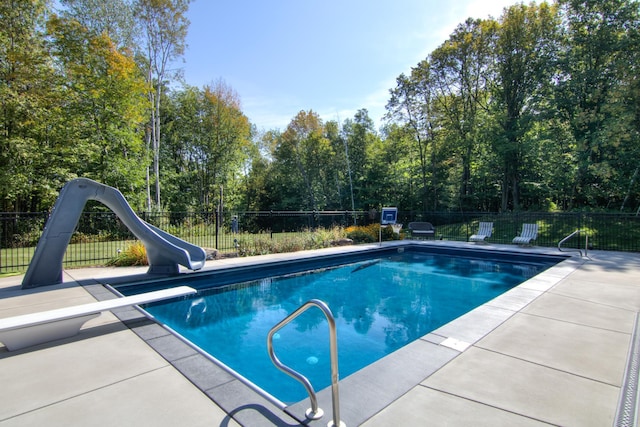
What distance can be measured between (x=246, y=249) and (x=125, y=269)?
314cm

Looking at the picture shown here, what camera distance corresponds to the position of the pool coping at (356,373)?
76.7 inches

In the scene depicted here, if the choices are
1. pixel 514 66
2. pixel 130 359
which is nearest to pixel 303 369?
pixel 130 359

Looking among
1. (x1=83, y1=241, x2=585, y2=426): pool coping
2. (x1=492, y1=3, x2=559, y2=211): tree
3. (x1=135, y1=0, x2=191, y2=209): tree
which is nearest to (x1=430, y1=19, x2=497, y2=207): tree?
(x1=492, y1=3, x2=559, y2=211): tree

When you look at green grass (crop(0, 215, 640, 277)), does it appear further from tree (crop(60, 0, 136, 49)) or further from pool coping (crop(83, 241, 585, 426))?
tree (crop(60, 0, 136, 49))

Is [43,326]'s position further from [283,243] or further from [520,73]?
[520,73]

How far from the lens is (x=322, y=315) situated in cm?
521

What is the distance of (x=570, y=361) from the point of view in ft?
8.59

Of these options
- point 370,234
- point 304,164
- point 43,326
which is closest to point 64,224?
point 43,326

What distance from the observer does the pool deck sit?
1893 mm

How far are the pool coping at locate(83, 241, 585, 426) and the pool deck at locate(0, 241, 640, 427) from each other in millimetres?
11

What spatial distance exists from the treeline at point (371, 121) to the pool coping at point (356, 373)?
11.8 metres

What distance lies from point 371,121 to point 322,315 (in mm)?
20385

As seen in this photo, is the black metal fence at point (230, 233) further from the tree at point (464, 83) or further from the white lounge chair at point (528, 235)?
the tree at point (464, 83)

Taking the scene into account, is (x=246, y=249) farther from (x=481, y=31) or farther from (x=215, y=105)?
(x=481, y=31)
